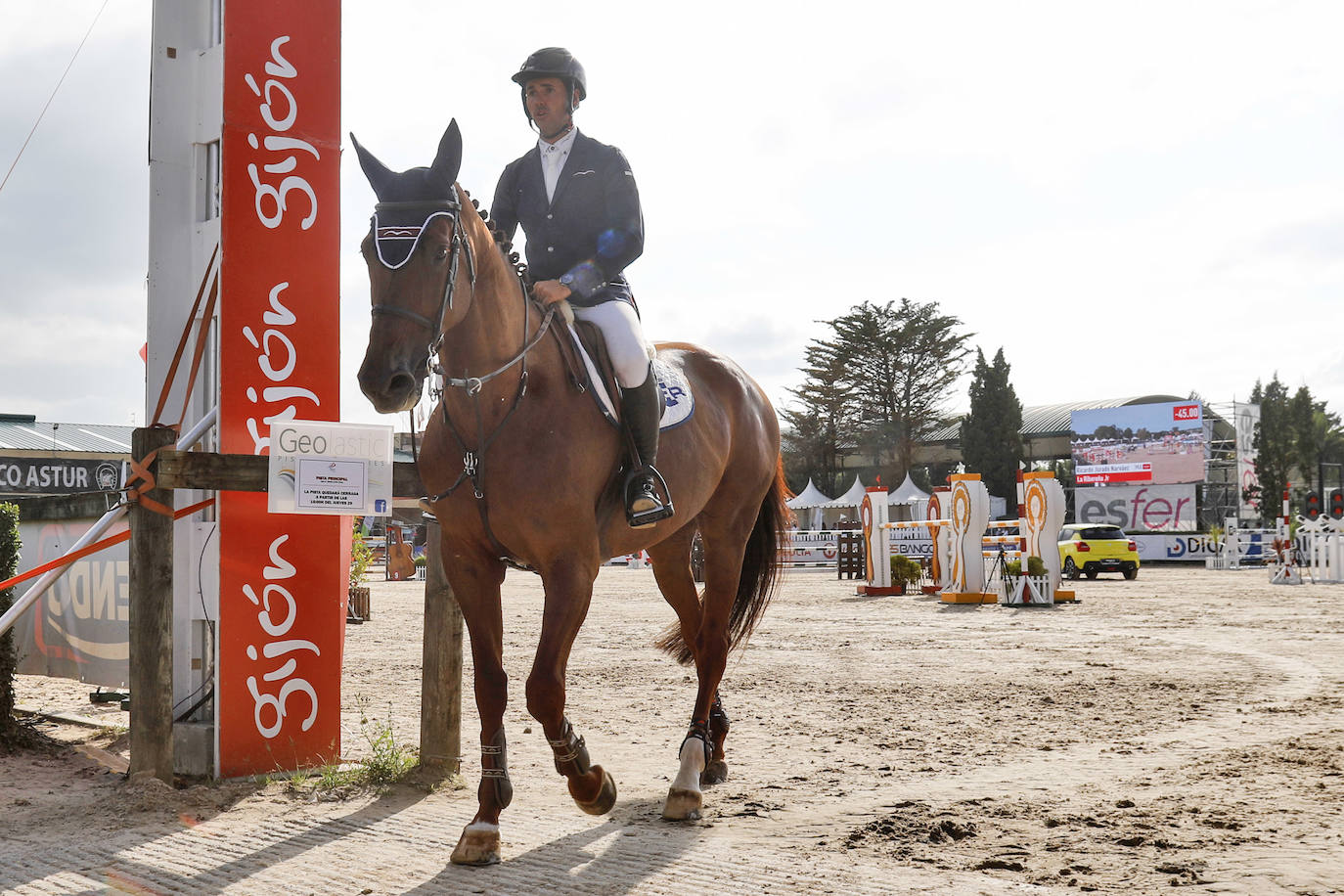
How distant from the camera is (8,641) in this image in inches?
260

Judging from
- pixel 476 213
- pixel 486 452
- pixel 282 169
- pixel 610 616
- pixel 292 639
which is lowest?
pixel 610 616

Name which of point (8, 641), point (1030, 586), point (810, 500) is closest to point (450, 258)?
point (8, 641)

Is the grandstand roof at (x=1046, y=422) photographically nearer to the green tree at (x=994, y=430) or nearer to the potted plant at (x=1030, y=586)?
the green tree at (x=994, y=430)

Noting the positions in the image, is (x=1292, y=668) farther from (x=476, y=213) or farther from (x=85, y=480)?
(x=85, y=480)

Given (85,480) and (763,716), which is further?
(85,480)

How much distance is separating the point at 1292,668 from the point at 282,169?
8947 millimetres

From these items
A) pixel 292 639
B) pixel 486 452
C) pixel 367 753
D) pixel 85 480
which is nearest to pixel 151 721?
pixel 292 639

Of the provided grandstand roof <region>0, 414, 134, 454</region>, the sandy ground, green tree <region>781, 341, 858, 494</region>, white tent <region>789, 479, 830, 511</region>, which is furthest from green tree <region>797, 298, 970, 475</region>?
the sandy ground

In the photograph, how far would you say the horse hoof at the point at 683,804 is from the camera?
14.9ft

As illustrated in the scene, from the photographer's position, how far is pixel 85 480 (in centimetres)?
3303

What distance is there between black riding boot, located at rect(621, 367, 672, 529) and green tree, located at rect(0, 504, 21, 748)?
14.2 feet

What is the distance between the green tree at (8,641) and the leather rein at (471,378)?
3.92 metres

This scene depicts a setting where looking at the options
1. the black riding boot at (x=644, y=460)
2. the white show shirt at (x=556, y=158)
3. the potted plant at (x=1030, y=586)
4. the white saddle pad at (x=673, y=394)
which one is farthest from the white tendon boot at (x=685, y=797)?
the potted plant at (x=1030, y=586)

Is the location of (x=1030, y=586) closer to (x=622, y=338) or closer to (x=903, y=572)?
(x=903, y=572)
